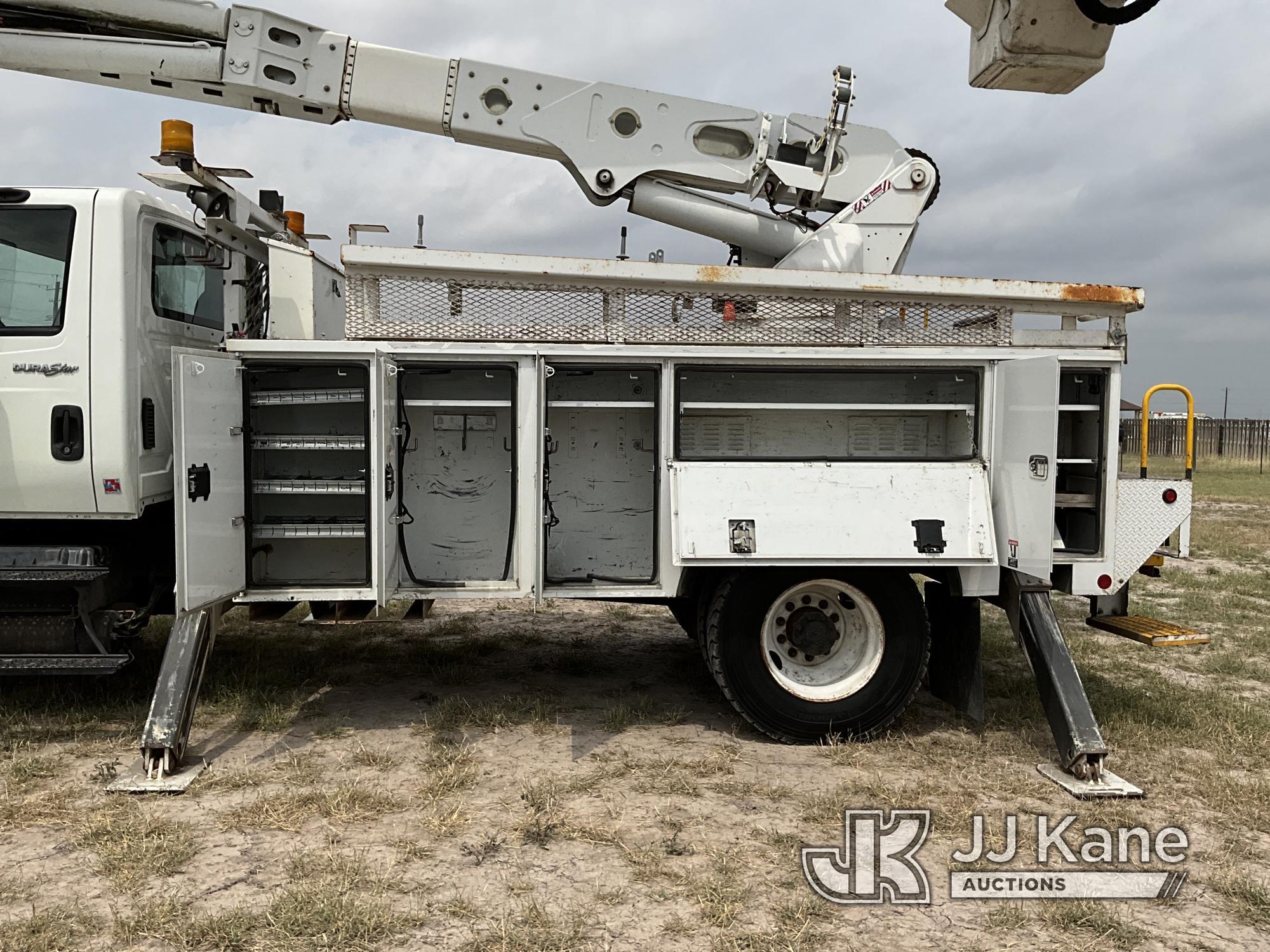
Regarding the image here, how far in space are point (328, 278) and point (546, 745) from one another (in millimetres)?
3259

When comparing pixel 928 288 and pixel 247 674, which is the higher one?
pixel 928 288

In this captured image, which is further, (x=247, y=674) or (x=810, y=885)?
(x=247, y=674)

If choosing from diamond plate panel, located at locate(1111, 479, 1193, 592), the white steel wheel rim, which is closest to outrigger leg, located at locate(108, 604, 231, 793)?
the white steel wheel rim

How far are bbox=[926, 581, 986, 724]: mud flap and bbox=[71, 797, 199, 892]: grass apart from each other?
3850mm

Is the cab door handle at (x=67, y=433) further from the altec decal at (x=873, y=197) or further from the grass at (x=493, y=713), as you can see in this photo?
the altec decal at (x=873, y=197)

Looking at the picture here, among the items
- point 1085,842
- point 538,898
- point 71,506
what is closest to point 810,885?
point 538,898

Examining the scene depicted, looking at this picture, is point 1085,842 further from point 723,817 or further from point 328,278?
point 328,278

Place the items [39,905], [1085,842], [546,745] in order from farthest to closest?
[546,745] → [1085,842] → [39,905]

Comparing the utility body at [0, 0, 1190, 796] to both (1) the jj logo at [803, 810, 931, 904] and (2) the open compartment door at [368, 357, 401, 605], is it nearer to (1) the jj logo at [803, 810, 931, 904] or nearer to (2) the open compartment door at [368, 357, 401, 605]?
(2) the open compartment door at [368, 357, 401, 605]

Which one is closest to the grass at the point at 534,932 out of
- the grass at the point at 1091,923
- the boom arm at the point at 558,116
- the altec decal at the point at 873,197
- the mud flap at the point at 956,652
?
the grass at the point at 1091,923

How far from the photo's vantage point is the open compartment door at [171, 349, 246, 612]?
409 centimetres

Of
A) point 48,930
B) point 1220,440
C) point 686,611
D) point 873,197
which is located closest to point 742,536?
point 686,611

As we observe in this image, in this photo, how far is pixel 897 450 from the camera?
5.29 m

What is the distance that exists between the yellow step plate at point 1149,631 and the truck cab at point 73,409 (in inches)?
199
